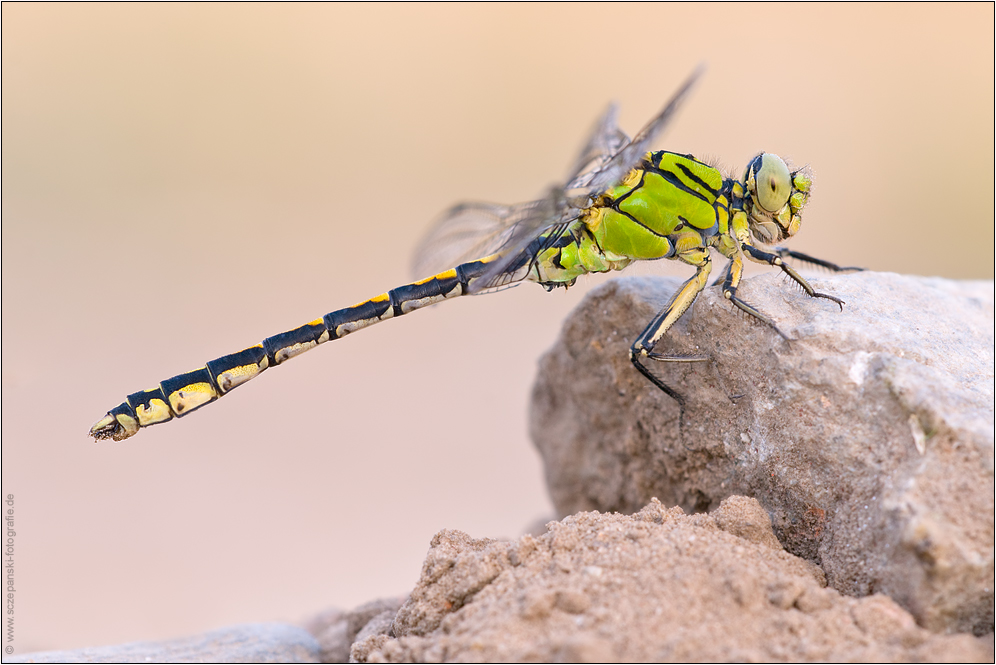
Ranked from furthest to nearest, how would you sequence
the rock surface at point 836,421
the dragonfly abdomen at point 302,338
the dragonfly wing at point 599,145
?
the dragonfly wing at point 599,145, the dragonfly abdomen at point 302,338, the rock surface at point 836,421

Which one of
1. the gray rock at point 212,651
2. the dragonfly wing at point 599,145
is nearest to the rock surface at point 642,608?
the gray rock at point 212,651

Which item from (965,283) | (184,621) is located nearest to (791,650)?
(965,283)

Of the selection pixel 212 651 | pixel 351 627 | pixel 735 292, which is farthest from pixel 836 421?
pixel 212 651

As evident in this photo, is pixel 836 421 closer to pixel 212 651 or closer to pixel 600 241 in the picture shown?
pixel 600 241

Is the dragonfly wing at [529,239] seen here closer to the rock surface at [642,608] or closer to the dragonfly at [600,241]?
the dragonfly at [600,241]

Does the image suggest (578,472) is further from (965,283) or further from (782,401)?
(965,283)

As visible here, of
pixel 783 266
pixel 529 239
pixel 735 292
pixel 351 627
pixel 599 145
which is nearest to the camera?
pixel 735 292

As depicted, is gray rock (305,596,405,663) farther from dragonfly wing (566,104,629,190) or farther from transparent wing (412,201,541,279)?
dragonfly wing (566,104,629,190)
